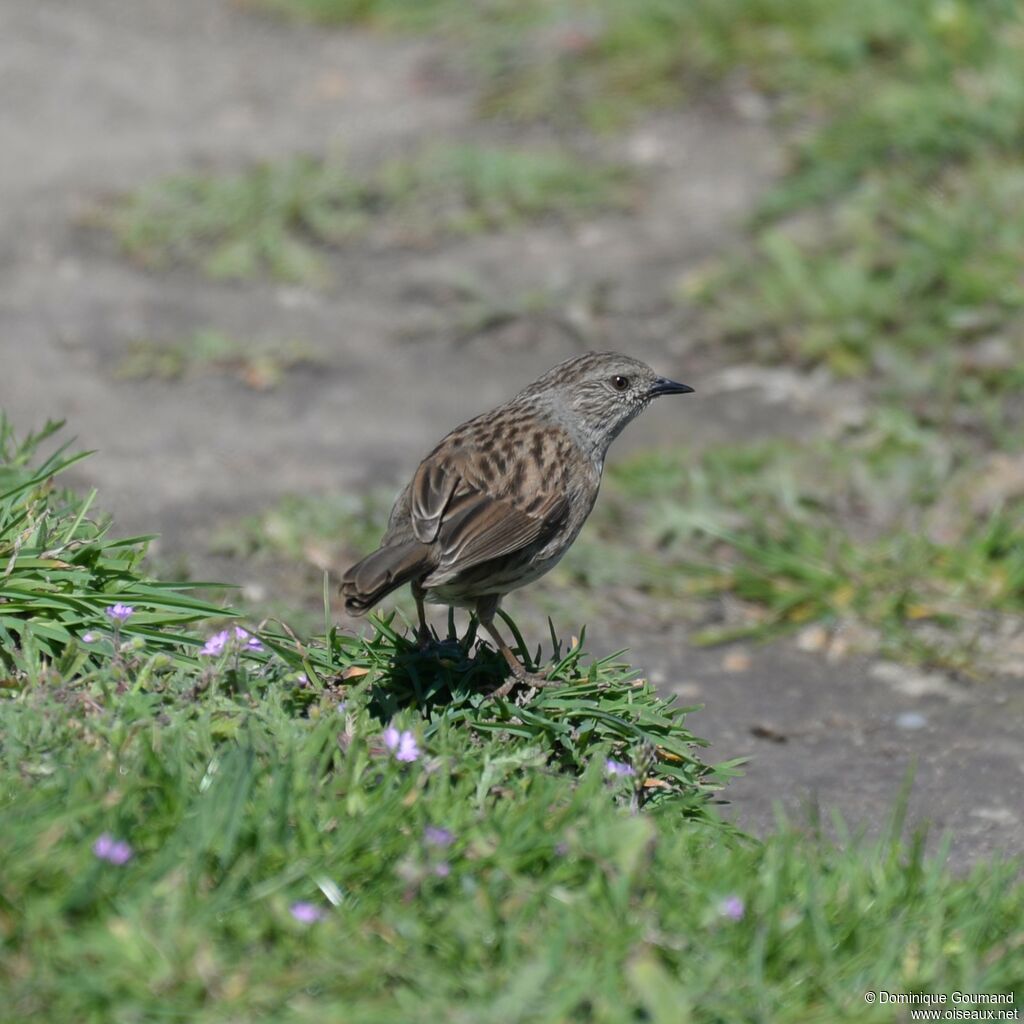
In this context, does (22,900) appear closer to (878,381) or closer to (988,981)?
(988,981)

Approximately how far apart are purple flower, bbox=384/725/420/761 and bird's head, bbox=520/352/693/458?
1.76 metres

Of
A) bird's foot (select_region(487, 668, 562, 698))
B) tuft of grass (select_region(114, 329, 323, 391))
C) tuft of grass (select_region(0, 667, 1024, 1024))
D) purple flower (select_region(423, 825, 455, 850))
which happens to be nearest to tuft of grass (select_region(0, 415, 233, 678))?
Result: tuft of grass (select_region(0, 667, 1024, 1024))

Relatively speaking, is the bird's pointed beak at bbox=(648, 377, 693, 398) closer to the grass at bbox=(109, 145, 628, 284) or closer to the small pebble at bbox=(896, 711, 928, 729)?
the small pebble at bbox=(896, 711, 928, 729)

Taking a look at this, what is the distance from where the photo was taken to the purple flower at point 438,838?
13.4 feet

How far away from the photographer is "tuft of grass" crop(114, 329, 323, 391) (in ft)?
31.5

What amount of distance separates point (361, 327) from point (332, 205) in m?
1.41

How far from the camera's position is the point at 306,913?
3.81 metres

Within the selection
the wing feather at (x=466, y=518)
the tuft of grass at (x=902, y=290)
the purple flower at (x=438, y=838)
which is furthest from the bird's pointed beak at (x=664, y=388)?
the tuft of grass at (x=902, y=290)

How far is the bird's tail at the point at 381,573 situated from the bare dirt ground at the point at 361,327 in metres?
1.45

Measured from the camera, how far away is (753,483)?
28.5ft

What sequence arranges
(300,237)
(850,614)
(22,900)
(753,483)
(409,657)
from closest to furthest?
(22,900) → (409,657) → (850,614) → (753,483) → (300,237)

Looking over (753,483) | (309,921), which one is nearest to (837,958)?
(309,921)

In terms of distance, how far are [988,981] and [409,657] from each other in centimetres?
188

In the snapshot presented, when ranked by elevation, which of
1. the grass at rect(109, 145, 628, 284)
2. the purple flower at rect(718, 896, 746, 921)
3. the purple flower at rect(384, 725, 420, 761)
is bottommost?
the grass at rect(109, 145, 628, 284)
